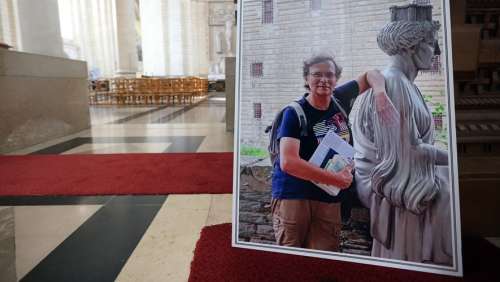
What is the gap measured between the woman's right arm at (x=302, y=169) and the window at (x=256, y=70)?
0.81 ft

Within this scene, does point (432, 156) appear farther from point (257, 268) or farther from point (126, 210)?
point (126, 210)

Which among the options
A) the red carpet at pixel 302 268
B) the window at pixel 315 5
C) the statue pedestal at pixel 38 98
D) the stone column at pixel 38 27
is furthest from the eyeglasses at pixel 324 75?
the stone column at pixel 38 27

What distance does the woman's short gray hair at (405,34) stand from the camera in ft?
3.72

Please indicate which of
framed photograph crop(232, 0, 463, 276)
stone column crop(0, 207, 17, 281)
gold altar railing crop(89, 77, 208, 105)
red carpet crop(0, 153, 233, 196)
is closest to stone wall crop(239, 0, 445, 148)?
framed photograph crop(232, 0, 463, 276)

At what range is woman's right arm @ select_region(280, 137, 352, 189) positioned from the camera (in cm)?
121

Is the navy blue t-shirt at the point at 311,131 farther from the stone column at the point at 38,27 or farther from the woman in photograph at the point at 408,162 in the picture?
the stone column at the point at 38,27

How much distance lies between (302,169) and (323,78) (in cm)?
30

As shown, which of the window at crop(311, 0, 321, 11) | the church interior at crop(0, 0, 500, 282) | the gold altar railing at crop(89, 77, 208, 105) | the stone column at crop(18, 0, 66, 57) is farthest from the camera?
the gold altar railing at crop(89, 77, 208, 105)

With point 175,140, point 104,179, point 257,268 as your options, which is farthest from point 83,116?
point 257,268

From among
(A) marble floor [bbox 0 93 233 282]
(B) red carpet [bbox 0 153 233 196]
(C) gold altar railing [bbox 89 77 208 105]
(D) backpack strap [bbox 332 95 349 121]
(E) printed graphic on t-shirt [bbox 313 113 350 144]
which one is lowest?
(A) marble floor [bbox 0 93 233 282]

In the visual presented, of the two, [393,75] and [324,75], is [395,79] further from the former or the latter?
[324,75]

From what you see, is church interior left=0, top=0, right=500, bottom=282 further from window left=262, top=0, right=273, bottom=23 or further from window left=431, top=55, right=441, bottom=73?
window left=431, top=55, right=441, bottom=73

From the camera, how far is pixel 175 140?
4.94 meters

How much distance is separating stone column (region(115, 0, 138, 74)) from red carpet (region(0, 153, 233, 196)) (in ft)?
42.6
